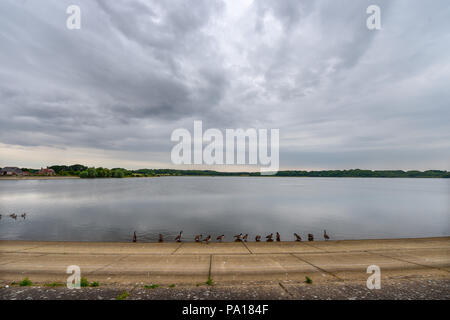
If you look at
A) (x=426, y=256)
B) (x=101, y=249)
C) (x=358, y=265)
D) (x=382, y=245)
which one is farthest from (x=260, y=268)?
(x=101, y=249)

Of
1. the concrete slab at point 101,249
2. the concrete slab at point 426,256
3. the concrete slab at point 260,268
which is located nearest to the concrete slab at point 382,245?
the concrete slab at point 426,256

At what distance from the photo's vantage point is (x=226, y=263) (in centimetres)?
1026

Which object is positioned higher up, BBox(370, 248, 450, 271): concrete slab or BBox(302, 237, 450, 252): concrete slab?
BBox(370, 248, 450, 271): concrete slab

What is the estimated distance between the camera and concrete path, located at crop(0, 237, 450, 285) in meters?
8.51

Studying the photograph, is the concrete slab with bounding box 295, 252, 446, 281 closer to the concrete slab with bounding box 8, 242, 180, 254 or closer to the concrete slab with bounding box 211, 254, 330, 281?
the concrete slab with bounding box 211, 254, 330, 281

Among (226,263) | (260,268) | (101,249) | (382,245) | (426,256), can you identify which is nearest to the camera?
(260,268)

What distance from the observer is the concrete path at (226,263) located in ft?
27.9

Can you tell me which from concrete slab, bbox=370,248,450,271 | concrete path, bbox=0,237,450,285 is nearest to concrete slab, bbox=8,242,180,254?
concrete path, bbox=0,237,450,285

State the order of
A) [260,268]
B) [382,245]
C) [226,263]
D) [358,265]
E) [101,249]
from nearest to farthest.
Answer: [260,268] < [358,265] < [226,263] < [101,249] < [382,245]

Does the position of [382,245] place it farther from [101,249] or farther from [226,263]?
[101,249]

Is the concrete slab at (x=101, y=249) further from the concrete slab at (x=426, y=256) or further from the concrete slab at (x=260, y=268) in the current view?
the concrete slab at (x=426, y=256)
